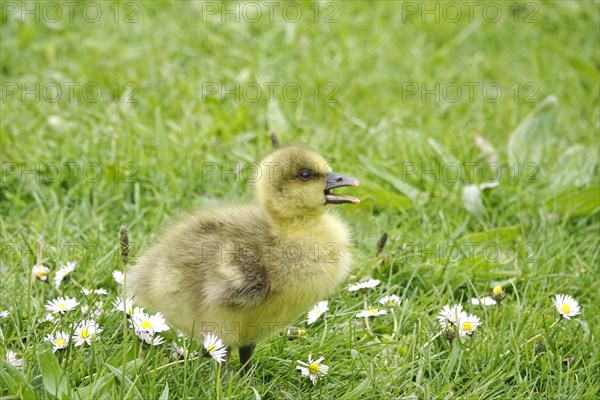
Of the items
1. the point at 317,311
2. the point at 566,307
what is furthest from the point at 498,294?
the point at 317,311

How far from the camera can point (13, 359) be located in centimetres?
304

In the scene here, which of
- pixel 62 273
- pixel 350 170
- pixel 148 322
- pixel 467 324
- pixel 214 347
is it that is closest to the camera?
pixel 214 347

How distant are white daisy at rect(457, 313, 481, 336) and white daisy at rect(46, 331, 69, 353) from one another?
4.62 ft

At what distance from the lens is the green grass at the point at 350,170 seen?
10.6ft

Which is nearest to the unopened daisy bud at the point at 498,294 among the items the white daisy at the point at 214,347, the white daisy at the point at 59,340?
the white daisy at the point at 214,347

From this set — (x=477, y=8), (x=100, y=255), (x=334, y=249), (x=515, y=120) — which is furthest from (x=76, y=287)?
(x=477, y=8)

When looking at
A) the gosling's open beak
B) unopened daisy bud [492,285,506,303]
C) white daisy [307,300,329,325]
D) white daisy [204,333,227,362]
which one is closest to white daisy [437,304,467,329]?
unopened daisy bud [492,285,506,303]

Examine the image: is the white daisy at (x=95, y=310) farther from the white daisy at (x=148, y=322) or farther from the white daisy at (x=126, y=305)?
the white daisy at (x=148, y=322)

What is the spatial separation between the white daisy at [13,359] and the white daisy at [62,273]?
523 millimetres

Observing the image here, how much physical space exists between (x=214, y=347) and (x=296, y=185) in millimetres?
635

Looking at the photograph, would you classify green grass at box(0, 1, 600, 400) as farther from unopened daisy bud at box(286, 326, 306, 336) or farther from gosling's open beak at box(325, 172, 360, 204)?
gosling's open beak at box(325, 172, 360, 204)

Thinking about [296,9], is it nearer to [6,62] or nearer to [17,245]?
[6,62]

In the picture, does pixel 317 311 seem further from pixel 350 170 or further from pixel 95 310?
pixel 350 170

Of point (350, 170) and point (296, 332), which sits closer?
point (296, 332)
